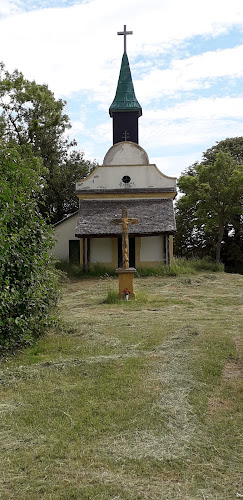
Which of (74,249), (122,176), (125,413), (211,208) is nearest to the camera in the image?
(125,413)

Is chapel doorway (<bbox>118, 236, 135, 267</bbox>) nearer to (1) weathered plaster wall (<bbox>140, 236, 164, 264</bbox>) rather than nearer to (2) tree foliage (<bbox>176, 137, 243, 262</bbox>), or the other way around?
(1) weathered plaster wall (<bbox>140, 236, 164, 264</bbox>)

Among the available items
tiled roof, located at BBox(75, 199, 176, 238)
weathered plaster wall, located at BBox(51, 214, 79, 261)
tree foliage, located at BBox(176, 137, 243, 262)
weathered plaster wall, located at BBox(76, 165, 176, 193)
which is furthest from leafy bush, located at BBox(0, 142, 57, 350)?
tree foliage, located at BBox(176, 137, 243, 262)

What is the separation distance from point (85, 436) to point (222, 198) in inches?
970

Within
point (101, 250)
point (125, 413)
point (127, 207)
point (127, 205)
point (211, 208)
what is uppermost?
point (211, 208)

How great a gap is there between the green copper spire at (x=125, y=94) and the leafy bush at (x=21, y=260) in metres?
19.0

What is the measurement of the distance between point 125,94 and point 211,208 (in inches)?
336

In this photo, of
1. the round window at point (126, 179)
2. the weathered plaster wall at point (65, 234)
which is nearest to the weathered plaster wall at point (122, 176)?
the round window at point (126, 179)

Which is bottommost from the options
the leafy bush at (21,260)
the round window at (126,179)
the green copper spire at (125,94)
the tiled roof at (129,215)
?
the leafy bush at (21,260)

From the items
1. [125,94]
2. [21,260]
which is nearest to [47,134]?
[125,94]

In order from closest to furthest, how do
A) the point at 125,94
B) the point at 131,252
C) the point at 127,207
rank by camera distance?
the point at 127,207
the point at 131,252
the point at 125,94

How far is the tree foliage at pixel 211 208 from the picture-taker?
2717 centimetres

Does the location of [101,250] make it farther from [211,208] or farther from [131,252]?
[211,208]

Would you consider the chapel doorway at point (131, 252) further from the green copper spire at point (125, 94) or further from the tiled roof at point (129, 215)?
the green copper spire at point (125, 94)

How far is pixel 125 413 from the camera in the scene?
434cm
